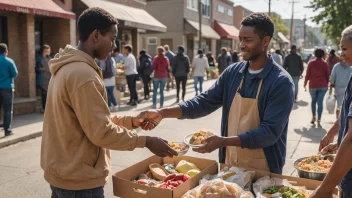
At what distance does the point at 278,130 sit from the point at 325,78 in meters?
7.91

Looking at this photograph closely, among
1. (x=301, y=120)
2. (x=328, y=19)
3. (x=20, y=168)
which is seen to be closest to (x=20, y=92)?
(x=20, y=168)

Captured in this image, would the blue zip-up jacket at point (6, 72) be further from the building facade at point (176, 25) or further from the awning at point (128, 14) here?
the building facade at point (176, 25)

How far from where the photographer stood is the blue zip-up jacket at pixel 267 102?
110 inches

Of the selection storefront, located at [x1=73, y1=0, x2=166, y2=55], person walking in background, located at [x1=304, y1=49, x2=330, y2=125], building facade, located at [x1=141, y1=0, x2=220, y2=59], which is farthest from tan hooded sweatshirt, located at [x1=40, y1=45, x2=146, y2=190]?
building facade, located at [x1=141, y1=0, x2=220, y2=59]

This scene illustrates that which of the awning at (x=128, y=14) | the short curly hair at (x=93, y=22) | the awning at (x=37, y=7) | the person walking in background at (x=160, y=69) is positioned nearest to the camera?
the short curly hair at (x=93, y=22)

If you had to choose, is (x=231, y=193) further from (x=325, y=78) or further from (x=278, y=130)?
(x=325, y=78)

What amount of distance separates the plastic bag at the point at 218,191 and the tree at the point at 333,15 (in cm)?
2129

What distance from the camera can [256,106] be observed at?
2930 millimetres

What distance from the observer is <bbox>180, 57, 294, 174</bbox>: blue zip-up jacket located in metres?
2.80

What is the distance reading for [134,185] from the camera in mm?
2682

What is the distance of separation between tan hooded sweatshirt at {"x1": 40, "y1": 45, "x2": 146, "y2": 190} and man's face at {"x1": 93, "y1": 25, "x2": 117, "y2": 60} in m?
0.10

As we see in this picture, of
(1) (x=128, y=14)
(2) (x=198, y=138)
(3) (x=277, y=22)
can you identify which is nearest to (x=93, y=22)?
(2) (x=198, y=138)

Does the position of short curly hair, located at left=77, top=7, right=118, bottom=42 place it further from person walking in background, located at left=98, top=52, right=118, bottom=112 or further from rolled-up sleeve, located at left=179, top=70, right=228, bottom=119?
person walking in background, located at left=98, top=52, right=118, bottom=112

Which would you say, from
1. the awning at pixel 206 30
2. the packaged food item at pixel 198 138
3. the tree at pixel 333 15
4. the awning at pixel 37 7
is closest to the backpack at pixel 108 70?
the awning at pixel 37 7
